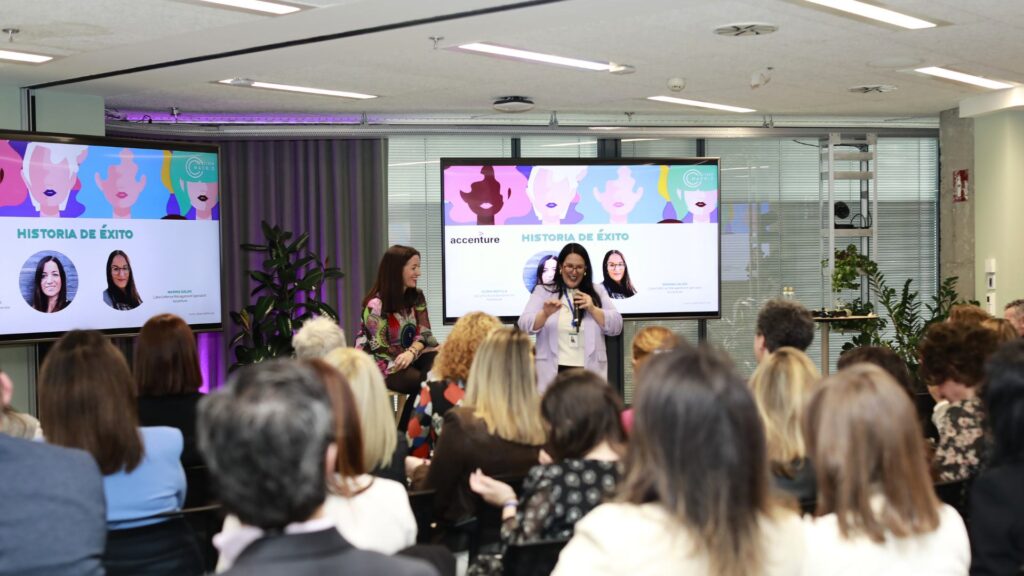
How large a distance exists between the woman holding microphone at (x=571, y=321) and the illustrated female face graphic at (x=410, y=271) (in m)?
0.75

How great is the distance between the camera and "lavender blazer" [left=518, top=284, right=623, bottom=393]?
6902 millimetres

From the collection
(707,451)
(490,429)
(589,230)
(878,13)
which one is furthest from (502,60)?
(707,451)

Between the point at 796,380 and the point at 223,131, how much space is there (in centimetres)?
688

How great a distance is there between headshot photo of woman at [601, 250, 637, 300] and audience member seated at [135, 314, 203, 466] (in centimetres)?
504

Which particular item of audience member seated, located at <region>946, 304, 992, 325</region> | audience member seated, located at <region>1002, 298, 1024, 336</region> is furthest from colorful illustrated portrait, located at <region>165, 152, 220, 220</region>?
audience member seated, located at <region>1002, 298, 1024, 336</region>

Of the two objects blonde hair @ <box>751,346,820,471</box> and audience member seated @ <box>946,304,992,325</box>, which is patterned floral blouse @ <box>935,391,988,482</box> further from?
audience member seated @ <box>946,304,992,325</box>

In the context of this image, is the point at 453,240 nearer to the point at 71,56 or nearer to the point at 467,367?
the point at 71,56

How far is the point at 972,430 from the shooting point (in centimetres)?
341

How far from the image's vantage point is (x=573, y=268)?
6875 mm

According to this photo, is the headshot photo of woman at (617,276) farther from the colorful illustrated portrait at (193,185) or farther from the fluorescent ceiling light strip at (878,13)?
the fluorescent ceiling light strip at (878,13)

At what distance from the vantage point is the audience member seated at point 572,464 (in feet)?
8.82

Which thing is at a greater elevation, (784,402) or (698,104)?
(698,104)

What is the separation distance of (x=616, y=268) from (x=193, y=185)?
3374 mm

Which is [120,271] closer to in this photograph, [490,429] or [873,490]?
[490,429]
